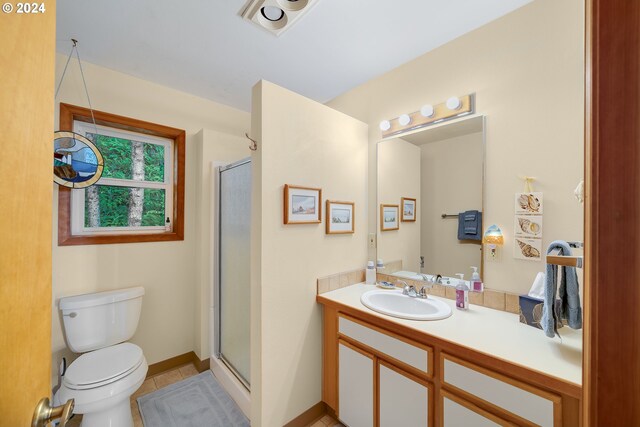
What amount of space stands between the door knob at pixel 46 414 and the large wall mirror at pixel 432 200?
1.79 meters

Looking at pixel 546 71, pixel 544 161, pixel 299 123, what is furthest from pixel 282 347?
pixel 546 71

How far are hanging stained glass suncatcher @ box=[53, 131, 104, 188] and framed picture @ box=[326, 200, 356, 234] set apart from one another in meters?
1.74

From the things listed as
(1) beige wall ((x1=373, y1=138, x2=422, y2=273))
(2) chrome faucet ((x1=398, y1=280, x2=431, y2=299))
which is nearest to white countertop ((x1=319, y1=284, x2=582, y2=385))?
(2) chrome faucet ((x1=398, y1=280, x2=431, y2=299))

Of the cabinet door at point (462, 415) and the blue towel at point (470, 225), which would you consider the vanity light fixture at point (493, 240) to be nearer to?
the blue towel at point (470, 225)

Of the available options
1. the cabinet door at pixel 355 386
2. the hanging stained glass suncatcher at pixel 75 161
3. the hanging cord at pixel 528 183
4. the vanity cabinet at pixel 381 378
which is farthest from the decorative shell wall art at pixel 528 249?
the hanging stained glass suncatcher at pixel 75 161

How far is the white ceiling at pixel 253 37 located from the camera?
1403 millimetres

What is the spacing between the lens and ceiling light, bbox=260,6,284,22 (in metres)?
1.41

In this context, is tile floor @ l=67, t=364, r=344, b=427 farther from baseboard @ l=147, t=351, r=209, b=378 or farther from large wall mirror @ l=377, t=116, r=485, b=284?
large wall mirror @ l=377, t=116, r=485, b=284

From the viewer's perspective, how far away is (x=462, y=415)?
1.07 meters

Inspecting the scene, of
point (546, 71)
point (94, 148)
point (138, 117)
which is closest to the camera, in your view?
point (546, 71)

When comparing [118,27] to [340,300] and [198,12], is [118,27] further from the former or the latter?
[340,300]

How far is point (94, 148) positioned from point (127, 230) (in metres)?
0.69

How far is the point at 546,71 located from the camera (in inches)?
52.0

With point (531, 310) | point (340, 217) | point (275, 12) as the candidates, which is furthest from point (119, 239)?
point (531, 310)
